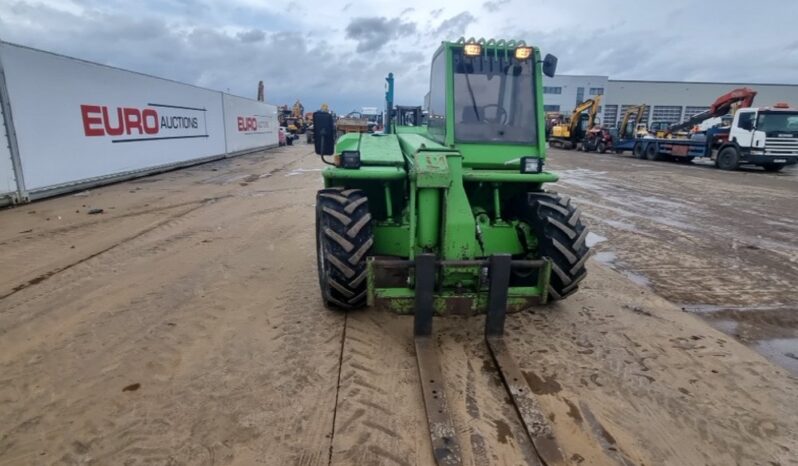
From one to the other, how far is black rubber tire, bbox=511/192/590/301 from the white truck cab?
1915 centimetres

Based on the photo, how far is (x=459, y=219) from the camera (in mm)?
3605

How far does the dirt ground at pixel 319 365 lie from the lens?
2.65 meters

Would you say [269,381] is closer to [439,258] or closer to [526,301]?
[439,258]

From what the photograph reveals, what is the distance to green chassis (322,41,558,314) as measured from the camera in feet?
11.7

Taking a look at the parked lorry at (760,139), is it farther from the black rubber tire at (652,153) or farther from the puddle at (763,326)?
the puddle at (763,326)

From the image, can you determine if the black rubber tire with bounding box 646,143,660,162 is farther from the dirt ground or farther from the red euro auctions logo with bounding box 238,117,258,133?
the red euro auctions logo with bounding box 238,117,258,133

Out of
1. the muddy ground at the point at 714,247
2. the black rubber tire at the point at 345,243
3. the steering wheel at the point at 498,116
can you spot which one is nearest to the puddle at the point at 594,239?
the muddy ground at the point at 714,247

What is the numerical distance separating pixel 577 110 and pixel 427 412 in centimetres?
3181

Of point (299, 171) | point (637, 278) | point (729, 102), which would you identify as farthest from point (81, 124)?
point (729, 102)

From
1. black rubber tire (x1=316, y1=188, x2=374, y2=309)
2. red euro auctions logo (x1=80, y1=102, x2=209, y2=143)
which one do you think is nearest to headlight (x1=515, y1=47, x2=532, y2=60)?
black rubber tire (x1=316, y1=188, x2=374, y2=309)

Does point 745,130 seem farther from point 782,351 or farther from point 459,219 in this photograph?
point 459,219

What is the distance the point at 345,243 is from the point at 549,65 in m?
2.80

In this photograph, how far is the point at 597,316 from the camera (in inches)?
177

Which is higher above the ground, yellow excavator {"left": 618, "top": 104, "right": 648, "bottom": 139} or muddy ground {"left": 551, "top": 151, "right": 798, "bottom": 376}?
yellow excavator {"left": 618, "top": 104, "right": 648, "bottom": 139}
